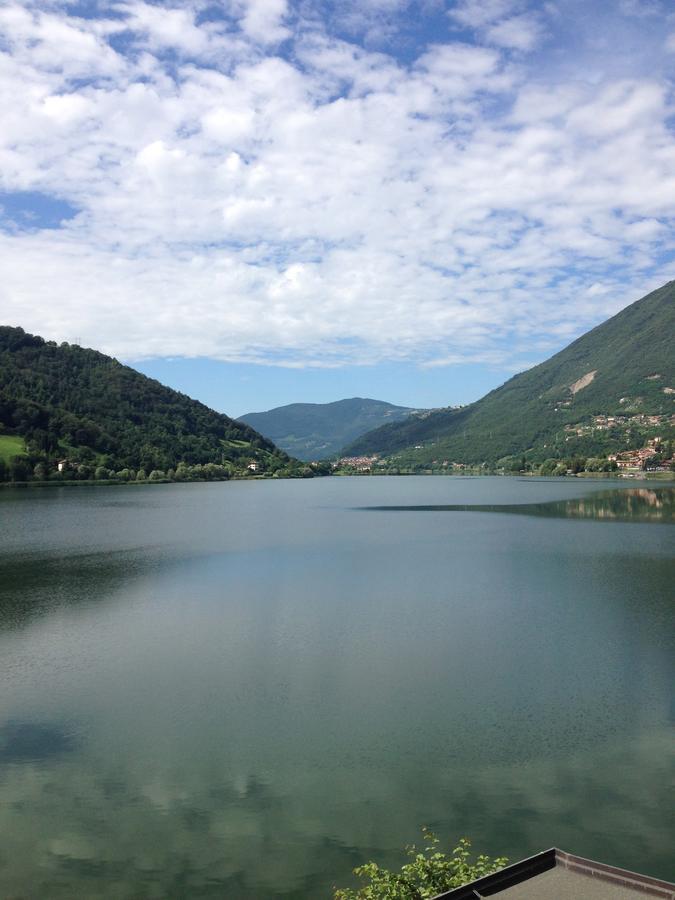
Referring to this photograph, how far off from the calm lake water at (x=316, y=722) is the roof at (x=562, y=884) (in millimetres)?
3476

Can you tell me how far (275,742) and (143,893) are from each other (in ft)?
18.2

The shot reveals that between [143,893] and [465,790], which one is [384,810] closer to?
[465,790]

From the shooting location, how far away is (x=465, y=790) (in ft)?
43.0

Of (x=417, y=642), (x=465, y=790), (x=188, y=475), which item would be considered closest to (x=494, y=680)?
(x=417, y=642)

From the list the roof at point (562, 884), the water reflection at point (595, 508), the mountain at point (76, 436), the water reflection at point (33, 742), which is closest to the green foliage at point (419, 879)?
the roof at point (562, 884)

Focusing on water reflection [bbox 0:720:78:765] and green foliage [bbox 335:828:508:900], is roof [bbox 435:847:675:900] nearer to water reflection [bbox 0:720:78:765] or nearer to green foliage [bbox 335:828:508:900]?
green foliage [bbox 335:828:508:900]

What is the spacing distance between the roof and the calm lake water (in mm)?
3476

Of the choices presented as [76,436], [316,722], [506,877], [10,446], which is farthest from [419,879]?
[76,436]

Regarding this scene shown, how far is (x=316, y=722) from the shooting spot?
16.7 m

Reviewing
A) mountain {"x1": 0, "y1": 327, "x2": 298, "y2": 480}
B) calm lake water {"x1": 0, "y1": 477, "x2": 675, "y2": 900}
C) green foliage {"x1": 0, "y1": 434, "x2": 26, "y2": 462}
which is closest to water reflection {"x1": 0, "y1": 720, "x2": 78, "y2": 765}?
calm lake water {"x1": 0, "y1": 477, "x2": 675, "y2": 900}

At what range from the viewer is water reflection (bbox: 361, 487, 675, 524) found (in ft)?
240

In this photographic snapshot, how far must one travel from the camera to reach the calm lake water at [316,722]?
445 inches

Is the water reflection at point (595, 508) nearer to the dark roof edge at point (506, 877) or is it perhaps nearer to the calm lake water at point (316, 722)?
the calm lake water at point (316, 722)

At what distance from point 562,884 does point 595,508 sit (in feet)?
266
